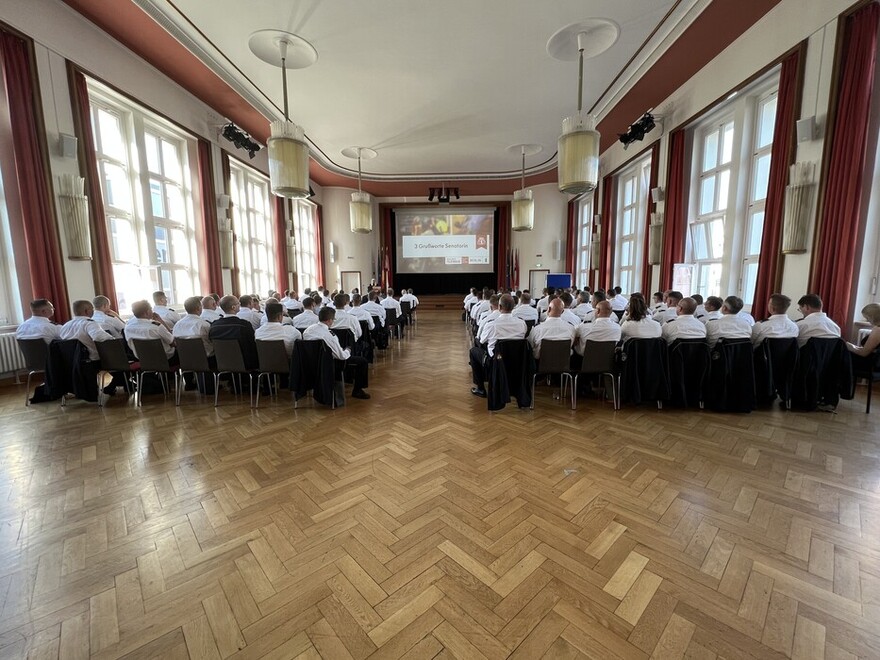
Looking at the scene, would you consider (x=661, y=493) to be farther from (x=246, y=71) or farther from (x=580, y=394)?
(x=246, y=71)

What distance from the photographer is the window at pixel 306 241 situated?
11.7 metres

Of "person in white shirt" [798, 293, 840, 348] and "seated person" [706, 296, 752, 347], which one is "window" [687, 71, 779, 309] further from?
→ "seated person" [706, 296, 752, 347]

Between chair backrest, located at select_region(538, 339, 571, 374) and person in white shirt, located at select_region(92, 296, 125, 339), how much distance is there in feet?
15.7

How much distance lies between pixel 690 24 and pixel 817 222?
116 inches

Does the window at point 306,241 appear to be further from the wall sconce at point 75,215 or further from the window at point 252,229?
the wall sconce at point 75,215

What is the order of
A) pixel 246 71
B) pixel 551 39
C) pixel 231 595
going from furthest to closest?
pixel 246 71 → pixel 551 39 → pixel 231 595

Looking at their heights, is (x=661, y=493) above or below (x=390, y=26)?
below

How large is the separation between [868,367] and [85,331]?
8044 millimetres

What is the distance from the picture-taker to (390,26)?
464cm

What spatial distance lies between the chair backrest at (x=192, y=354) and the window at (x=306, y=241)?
7866 millimetres

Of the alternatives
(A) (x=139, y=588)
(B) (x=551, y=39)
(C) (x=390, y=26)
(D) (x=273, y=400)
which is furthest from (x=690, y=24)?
(A) (x=139, y=588)

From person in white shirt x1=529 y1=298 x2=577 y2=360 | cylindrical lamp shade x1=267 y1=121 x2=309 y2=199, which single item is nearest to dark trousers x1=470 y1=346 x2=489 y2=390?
person in white shirt x1=529 y1=298 x2=577 y2=360

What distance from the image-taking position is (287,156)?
13.4 ft

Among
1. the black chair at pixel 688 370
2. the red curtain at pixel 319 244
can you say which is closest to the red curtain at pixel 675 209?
the black chair at pixel 688 370
